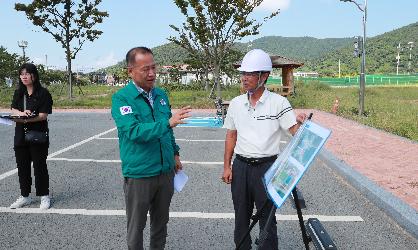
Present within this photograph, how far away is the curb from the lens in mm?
4262

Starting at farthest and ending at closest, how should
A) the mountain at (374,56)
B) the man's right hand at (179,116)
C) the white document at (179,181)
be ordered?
the mountain at (374,56) → the white document at (179,181) → the man's right hand at (179,116)

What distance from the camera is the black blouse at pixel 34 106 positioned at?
4.63 m

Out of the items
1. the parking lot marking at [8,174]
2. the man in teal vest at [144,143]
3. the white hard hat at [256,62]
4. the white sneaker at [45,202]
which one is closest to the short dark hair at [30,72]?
the white sneaker at [45,202]

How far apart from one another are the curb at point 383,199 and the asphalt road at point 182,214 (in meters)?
0.08

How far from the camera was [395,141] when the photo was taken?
948 cm

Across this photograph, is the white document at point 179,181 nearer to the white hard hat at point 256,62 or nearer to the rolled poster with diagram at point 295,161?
the rolled poster with diagram at point 295,161

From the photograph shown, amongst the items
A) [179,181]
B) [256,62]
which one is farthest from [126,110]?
[256,62]

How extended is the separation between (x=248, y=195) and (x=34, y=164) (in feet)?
9.64

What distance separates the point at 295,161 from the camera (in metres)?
2.38

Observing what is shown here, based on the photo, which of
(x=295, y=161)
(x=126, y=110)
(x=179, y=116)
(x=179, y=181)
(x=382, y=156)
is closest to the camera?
(x=295, y=161)

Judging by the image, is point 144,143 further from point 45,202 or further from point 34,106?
point 45,202

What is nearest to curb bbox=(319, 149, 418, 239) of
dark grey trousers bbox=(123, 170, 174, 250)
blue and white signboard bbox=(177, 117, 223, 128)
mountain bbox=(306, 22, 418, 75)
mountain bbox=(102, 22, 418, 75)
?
dark grey trousers bbox=(123, 170, 174, 250)

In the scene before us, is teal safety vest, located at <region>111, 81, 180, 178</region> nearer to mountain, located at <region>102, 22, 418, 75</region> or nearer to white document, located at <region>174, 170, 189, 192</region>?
white document, located at <region>174, 170, 189, 192</region>

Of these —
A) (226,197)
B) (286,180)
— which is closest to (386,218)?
(226,197)
